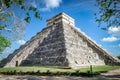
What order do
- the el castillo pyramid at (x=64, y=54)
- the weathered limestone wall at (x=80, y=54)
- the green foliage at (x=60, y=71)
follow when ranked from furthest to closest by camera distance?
the el castillo pyramid at (x=64, y=54), the weathered limestone wall at (x=80, y=54), the green foliage at (x=60, y=71)

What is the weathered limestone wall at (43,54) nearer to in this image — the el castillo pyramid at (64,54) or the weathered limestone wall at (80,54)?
the el castillo pyramid at (64,54)

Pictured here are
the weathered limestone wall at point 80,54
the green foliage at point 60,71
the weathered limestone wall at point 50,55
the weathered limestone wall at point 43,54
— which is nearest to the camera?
the green foliage at point 60,71

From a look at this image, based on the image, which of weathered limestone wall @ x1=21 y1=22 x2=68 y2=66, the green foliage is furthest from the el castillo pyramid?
the green foliage

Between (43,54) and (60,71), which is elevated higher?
(43,54)

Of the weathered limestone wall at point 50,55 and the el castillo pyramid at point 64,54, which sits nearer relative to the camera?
the weathered limestone wall at point 50,55

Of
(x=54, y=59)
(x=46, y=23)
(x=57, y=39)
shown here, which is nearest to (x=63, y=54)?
(x=54, y=59)

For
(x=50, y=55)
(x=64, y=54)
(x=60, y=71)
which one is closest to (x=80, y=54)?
(x=64, y=54)

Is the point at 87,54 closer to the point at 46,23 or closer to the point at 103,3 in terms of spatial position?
the point at 103,3

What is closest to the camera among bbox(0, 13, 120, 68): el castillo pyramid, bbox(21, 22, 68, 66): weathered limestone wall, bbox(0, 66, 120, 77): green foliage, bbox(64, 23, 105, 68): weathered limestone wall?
bbox(0, 66, 120, 77): green foliage

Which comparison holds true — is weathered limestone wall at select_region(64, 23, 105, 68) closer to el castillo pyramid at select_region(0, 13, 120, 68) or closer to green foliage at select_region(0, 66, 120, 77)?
el castillo pyramid at select_region(0, 13, 120, 68)

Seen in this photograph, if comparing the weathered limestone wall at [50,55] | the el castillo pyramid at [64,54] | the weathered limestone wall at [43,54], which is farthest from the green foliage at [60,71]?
the weathered limestone wall at [43,54]

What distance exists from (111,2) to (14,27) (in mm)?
9102

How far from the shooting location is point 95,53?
29.8 metres

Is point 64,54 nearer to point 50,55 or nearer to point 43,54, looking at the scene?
point 50,55
